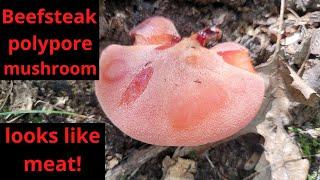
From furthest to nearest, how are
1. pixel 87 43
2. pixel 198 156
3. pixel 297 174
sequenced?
pixel 87 43
pixel 198 156
pixel 297 174

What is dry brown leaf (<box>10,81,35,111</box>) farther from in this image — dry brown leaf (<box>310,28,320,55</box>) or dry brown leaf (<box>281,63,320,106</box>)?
dry brown leaf (<box>310,28,320,55</box>)

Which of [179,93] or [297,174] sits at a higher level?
[179,93]

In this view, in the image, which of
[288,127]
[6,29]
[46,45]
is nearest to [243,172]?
[288,127]

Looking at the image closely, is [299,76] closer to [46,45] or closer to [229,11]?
[229,11]

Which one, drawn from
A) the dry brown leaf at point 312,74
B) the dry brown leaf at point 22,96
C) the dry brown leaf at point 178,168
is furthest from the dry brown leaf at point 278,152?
the dry brown leaf at point 22,96

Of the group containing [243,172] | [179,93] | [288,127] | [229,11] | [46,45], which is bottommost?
[243,172]

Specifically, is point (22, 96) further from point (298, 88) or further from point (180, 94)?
point (298, 88)

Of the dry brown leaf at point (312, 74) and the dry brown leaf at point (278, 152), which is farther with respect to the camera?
the dry brown leaf at point (312, 74)

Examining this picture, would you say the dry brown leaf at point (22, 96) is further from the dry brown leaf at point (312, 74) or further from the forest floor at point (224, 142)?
the dry brown leaf at point (312, 74)
